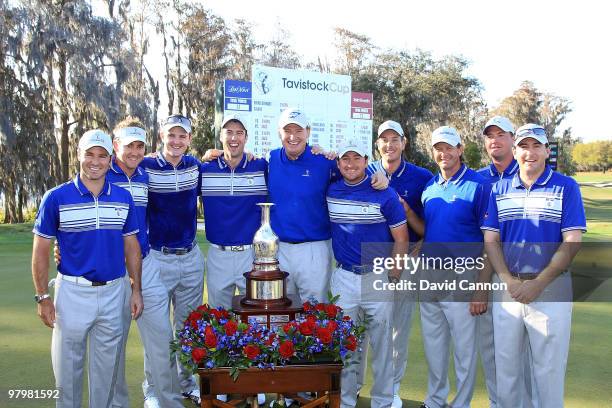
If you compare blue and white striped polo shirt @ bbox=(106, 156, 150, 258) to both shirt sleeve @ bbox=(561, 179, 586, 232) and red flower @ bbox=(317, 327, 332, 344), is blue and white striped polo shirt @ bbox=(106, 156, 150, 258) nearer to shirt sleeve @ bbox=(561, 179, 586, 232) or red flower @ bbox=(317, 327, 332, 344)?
red flower @ bbox=(317, 327, 332, 344)

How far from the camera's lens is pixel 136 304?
461 centimetres

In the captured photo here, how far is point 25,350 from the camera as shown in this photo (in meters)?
6.41

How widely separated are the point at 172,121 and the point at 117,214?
4.34 ft

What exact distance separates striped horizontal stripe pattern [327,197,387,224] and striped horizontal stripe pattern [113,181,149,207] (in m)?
1.63

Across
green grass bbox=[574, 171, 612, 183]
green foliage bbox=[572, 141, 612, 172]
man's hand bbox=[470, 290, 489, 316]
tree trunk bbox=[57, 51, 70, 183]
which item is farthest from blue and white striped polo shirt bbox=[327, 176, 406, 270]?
green foliage bbox=[572, 141, 612, 172]

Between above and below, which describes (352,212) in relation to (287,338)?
above

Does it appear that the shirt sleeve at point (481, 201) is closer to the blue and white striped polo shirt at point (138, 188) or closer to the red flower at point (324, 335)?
the red flower at point (324, 335)

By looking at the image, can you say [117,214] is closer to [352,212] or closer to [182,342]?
[182,342]

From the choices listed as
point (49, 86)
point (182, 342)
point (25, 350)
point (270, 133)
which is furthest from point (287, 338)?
point (49, 86)

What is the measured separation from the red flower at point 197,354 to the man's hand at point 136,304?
1229 mm

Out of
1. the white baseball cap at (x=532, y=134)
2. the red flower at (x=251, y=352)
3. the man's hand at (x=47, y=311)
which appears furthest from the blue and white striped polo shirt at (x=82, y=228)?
the white baseball cap at (x=532, y=134)

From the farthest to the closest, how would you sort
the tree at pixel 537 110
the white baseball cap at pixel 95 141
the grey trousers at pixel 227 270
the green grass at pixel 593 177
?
→ the green grass at pixel 593 177 → the tree at pixel 537 110 → the grey trousers at pixel 227 270 → the white baseball cap at pixel 95 141

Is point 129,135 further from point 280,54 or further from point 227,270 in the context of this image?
point 280,54

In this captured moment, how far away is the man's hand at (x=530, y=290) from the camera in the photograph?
163 inches
